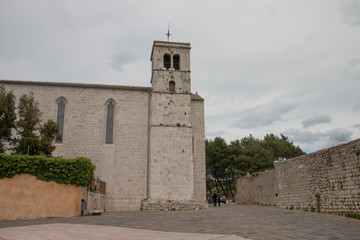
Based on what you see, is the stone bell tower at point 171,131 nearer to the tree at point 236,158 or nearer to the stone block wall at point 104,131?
the stone block wall at point 104,131

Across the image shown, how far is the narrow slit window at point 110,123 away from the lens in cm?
2258

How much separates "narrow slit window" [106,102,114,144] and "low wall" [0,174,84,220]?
693 centimetres

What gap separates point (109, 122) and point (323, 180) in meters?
15.3

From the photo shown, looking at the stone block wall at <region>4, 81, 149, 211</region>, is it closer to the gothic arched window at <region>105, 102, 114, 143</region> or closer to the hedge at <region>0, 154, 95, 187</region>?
the gothic arched window at <region>105, 102, 114, 143</region>

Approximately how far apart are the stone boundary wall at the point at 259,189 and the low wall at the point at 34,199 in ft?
46.1

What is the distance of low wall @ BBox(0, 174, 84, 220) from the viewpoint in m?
14.4

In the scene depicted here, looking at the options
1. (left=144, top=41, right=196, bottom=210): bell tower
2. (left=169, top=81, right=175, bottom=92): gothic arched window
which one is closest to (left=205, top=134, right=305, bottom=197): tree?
(left=144, top=41, right=196, bottom=210): bell tower

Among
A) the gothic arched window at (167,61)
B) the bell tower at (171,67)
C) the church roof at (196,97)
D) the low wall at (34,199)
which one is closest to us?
the low wall at (34,199)

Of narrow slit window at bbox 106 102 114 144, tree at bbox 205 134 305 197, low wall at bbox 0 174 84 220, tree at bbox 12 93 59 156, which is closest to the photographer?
low wall at bbox 0 174 84 220

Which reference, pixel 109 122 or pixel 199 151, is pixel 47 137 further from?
pixel 199 151

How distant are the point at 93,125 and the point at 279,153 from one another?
33170 mm

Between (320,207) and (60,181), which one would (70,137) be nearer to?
(60,181)

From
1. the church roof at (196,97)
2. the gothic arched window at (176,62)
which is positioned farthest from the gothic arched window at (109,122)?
the church roof at (196,97)

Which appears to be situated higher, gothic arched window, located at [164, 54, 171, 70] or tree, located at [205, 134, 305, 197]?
gothic arched window, located at [164, 54, 171, 70]
